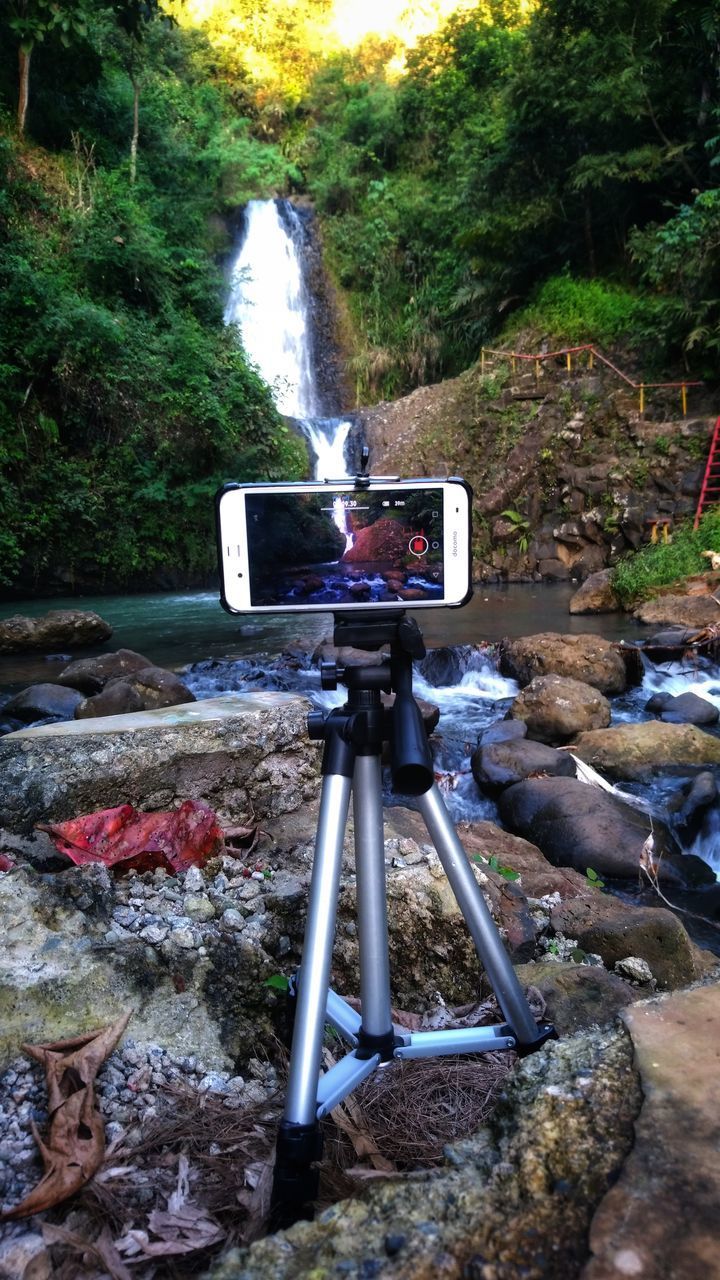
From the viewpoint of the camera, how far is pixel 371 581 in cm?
143

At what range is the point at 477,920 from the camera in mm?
1371

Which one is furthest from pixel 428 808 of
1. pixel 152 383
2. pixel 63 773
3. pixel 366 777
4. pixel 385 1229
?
pixel 152 383

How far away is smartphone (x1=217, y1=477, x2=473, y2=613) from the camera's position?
4.55 feet

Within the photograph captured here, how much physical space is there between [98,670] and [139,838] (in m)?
5.08

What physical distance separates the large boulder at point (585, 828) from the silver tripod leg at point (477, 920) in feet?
8.56

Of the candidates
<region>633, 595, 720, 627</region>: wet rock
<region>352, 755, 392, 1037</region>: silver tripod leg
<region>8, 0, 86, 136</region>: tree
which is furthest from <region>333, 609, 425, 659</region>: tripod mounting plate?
<region>8, 0, 86, 136</region>: tree

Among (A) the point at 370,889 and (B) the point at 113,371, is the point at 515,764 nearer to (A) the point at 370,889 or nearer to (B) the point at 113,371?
(A) the point at 370,889

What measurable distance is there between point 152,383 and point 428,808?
14449 mm

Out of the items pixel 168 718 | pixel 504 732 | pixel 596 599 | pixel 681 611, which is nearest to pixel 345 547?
pixel 168 718

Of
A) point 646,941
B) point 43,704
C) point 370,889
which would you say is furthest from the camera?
point 43,704

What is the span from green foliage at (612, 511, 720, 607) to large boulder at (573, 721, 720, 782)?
5590 mm

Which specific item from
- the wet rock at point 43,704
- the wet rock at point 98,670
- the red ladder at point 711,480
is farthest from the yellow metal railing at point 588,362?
the wet rock at point 43,704

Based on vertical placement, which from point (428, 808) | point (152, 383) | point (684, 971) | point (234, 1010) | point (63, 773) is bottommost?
point (684, 971)

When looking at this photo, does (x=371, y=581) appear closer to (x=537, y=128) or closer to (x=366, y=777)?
(x=366, y=777)
